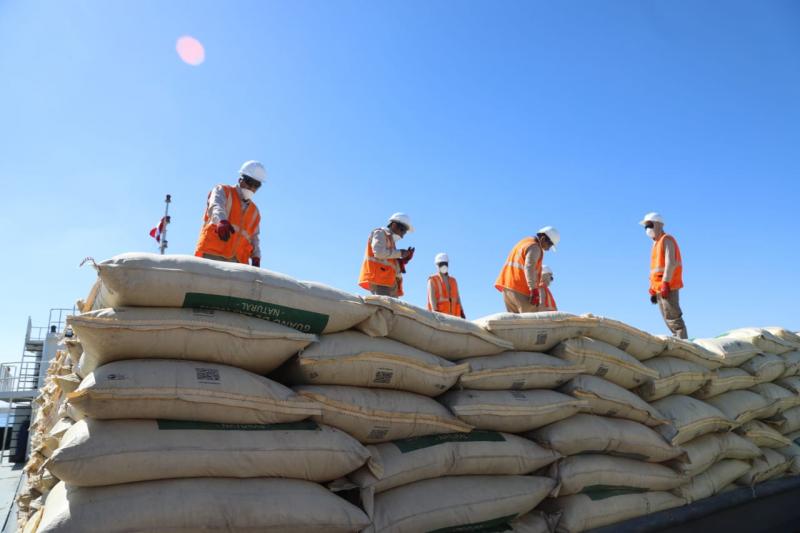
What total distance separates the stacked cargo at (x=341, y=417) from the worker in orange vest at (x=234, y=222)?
3.55ft

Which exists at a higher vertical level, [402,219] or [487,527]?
[402,219]

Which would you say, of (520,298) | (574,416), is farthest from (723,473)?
(520,298)

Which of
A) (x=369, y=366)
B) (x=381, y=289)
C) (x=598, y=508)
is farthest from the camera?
(x=381, y=289)

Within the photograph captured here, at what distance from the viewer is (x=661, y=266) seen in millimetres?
5984

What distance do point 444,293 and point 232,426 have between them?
587 centimetres

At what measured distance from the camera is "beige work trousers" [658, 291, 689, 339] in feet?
19.2

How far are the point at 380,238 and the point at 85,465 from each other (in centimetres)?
400

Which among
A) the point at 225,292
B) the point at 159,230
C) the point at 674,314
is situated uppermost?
the point at 159,230

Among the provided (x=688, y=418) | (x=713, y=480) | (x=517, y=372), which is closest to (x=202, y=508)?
(x=517, y=372)

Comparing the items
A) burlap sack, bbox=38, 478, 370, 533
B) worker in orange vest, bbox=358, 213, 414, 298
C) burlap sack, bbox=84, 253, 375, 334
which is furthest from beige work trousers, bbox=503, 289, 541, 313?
burlap sack, bbox=38, 478, 370, 533

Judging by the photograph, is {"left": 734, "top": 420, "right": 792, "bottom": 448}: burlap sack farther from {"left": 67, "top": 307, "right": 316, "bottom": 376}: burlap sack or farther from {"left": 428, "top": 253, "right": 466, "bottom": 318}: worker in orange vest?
{"left": 428, "top": 253, "right": 466, "bottom": 318}: worker in orange vest

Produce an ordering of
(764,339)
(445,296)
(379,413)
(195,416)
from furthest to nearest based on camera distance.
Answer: (445,296)
(764,339)
(379,413)
(195,416)

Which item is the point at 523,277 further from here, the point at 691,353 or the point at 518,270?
the point at 691,353

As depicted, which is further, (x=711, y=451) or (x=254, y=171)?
(x=254, y=171)
